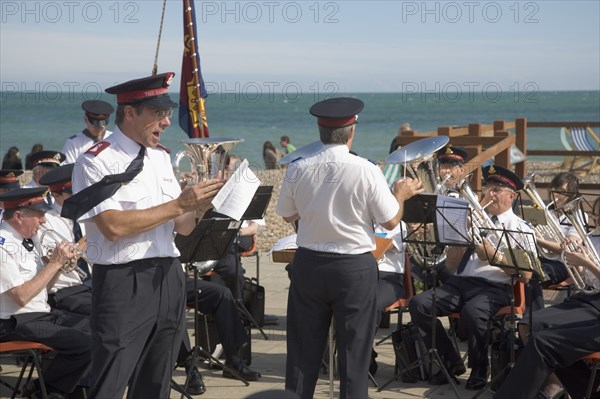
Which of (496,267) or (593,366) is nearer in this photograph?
(593,366)

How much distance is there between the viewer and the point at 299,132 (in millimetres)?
63250

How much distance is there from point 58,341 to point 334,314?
195 cm

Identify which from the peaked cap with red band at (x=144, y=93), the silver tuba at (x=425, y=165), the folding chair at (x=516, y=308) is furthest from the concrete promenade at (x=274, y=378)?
the peaked cap with red band at (x=144, y=93)

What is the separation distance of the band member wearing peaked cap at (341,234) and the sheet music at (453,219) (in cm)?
90

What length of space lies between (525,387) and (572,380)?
1.38ft

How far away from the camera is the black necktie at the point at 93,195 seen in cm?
417

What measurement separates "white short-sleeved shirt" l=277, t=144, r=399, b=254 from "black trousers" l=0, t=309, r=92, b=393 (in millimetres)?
1868

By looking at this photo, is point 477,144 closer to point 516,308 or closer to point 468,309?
point 516,308

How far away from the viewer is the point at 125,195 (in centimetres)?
428

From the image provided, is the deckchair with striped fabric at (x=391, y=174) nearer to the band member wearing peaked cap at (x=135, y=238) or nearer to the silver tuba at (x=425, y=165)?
the silver tuba at (x=425, y=165)

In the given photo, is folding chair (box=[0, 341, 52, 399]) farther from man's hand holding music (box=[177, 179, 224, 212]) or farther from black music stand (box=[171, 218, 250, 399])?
man's hand holding music (box=[177, 179, 224, 212])

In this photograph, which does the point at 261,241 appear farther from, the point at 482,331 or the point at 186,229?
the point at 186,229

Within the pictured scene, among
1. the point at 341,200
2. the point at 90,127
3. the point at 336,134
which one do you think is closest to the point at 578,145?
the point at 90,127

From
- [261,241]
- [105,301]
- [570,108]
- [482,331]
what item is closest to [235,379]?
[482,331]
